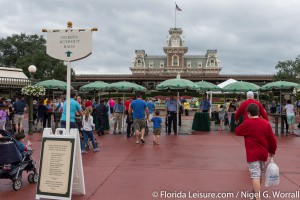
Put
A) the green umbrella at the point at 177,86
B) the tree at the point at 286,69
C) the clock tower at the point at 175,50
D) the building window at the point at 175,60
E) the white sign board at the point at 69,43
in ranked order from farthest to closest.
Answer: the building window at the point at 175,60 → the clock tower at the point at 175,50 → the tree at the point at 286,69 → the green umbrella at the point at 177,86 → the white sign board at the point at 69,43

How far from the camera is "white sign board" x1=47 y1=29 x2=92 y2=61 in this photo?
5.39 m

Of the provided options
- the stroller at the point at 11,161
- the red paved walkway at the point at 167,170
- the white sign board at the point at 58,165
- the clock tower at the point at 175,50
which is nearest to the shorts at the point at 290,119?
the red paved walkway at the point at 167,170

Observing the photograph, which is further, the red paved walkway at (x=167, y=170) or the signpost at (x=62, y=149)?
the red paved walkway at (x=167, y=170)

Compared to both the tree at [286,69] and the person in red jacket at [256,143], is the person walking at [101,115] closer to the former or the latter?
the person in red jacket at [256,143]

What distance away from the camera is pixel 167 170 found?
711cm

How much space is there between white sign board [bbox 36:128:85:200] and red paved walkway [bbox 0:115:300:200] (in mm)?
412

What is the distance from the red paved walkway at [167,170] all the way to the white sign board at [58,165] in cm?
41

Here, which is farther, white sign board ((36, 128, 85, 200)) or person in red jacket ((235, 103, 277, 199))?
white sign board ((36, 128, 85, 200))

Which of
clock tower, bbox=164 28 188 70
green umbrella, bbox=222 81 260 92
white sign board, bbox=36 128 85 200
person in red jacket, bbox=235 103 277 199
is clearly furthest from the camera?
clock tower, bbox=164 28 188 70

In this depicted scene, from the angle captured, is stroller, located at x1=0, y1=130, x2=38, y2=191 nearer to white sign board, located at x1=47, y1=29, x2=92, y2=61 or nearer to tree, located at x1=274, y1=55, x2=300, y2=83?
white sign board, located at x1=47, y1=29, x2=92, y2=61

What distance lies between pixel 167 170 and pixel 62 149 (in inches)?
108

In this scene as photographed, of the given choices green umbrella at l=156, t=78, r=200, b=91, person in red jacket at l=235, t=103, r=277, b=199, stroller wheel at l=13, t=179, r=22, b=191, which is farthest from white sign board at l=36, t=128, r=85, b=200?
green umbrella at l=156, t=78, r=200, b=91

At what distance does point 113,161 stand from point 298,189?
426 cm

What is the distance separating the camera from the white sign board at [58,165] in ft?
16.2
